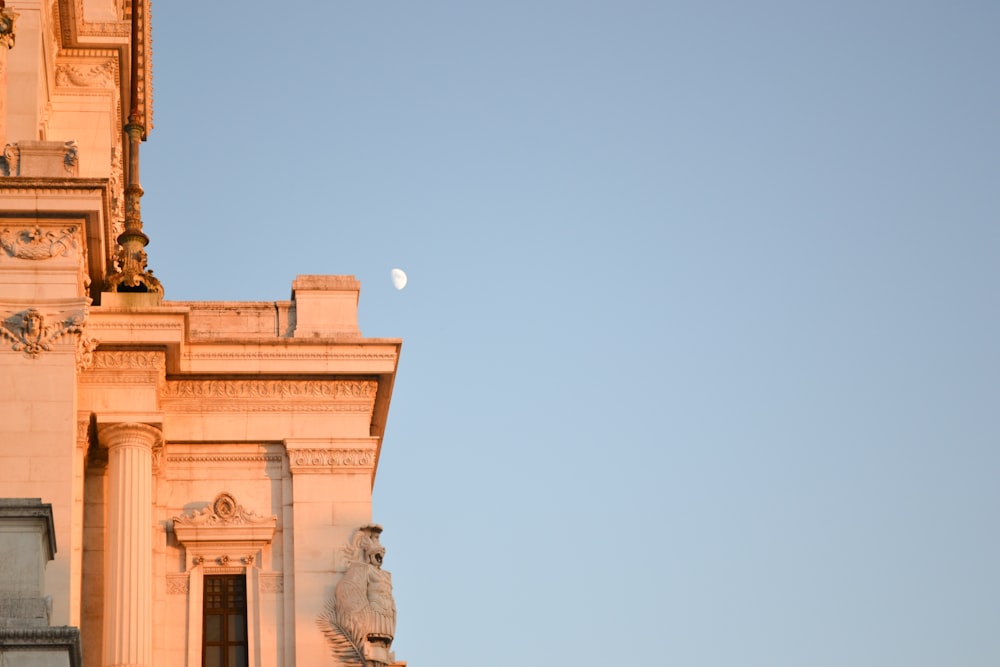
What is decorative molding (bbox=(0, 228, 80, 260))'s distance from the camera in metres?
32.6

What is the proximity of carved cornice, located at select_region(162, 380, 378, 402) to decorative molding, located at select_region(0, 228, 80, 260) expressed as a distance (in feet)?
15.7

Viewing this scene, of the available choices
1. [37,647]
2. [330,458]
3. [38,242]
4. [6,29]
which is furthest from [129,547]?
[37,647]

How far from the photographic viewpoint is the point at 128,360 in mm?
35344

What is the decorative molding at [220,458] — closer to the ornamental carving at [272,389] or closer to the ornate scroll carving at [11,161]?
the ornamental carving at [272,389]

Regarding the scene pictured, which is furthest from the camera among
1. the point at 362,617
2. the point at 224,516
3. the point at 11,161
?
the point at 224,516

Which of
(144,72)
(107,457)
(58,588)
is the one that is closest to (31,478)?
(58,588)

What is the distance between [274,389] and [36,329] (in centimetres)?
622

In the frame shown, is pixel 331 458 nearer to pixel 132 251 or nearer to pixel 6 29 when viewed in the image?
pixel 132 251

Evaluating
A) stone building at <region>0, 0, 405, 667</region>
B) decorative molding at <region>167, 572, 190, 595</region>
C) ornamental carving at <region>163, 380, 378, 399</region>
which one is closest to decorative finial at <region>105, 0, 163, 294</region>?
stone building at <region>0, 0, 405, 667</region>

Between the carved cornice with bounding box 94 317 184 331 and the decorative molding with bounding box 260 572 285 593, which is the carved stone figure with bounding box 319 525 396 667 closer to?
the decorative molding with bounding box 260 572 285 593

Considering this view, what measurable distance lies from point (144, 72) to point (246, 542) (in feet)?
52.7

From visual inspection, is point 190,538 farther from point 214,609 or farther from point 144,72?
point 144,72

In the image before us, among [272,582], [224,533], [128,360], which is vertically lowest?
[272,582]

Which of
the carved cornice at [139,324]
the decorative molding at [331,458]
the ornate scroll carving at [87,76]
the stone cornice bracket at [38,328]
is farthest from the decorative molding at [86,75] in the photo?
the stone cornice bracket at [38,328]
